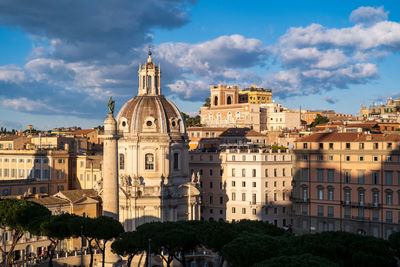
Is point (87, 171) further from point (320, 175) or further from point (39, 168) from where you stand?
point (320, 175)

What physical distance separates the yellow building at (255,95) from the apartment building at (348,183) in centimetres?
6861

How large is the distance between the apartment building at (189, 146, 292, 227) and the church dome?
7.11 meters

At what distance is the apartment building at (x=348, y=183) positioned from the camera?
224 feet

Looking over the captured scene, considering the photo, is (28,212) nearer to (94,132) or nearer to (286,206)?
(286,206)

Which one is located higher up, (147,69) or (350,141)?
(147,69)

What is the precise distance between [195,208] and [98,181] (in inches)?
483

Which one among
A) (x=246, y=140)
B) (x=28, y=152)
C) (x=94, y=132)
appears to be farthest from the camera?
(x=94, y=132)

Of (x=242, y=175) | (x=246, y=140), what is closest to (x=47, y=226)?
(x=242, y=175)

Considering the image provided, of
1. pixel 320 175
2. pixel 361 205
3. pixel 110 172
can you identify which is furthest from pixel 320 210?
pixel 110 172

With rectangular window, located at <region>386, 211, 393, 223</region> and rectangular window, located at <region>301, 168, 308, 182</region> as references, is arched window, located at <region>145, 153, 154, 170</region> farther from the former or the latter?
rectangular window, located at <region>386, 211, 393, 223</region>

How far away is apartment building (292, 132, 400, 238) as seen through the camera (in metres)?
68.2

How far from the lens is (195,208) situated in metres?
77.4

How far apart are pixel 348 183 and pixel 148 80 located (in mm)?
27966

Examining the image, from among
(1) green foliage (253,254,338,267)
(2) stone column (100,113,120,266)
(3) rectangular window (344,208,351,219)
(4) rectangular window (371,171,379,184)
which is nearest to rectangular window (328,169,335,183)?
(3) rectangular window (344,208,351,219)
